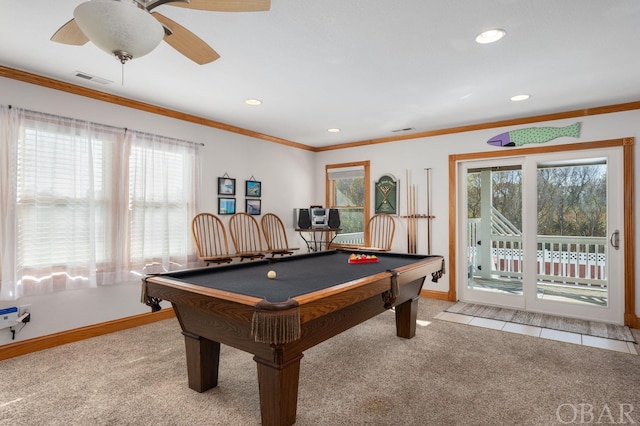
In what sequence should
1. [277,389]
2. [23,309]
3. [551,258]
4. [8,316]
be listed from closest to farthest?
[277,389]
[8,316]
[23,309]
[551,258]

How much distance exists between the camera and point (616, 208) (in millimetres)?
3881

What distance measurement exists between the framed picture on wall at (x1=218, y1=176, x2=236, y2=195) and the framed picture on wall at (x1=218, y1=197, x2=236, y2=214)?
85 millimetres

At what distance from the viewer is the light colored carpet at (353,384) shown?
2.10m

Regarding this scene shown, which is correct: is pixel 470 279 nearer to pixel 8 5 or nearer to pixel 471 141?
pixel 471 141

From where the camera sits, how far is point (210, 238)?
14.7ft

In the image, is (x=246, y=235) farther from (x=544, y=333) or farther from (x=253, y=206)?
(x=544, y=333)

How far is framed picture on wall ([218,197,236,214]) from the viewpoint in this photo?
467 cm

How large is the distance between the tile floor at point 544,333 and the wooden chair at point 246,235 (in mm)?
2552

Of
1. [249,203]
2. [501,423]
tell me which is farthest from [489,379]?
[249,203]

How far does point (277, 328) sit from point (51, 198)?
2860 millimetres

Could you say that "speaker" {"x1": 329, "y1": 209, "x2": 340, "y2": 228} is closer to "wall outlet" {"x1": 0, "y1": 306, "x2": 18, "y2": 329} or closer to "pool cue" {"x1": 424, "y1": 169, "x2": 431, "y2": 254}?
"pool cue" {"x1": 424, "y1": 169, "x2": 431, "y2": 254}

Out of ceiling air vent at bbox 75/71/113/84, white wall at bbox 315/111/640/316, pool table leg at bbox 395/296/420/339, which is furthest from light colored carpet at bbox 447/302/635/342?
ceiling air vent at bbox 75/71/113/84

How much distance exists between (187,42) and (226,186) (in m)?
2.94

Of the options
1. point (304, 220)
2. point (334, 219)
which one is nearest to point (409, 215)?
point (334, 219)
